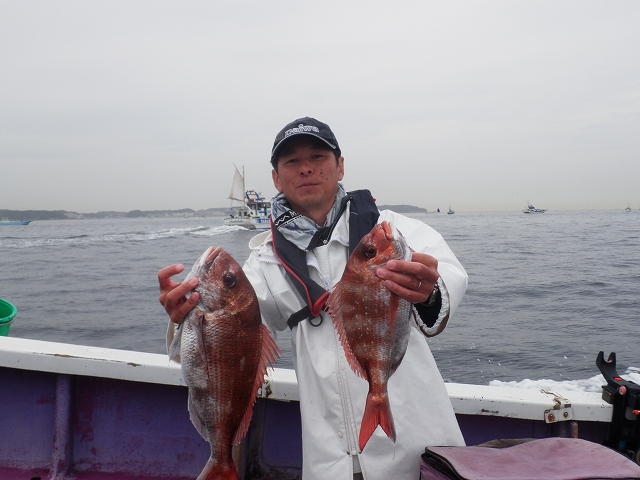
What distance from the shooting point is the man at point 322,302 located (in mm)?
2379

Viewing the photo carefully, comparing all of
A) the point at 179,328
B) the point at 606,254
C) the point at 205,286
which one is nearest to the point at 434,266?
the point at 205,286

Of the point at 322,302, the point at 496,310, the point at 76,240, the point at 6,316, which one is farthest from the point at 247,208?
the point at 322,302

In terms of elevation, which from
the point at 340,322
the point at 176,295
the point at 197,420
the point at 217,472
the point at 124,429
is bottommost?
the point at 124,429

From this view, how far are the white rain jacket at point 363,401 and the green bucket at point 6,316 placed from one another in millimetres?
3653

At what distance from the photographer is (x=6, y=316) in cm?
516

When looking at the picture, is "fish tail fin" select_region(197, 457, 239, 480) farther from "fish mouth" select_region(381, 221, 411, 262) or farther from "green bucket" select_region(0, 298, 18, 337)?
"green bucket" select_region(0, 298, 18, 337)

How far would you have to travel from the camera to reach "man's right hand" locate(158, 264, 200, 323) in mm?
2062

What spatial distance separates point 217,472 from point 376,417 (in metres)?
0.74

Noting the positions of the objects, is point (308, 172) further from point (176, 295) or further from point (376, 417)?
point (376, 417)

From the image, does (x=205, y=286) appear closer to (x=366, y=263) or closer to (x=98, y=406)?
(x=366, y=263)

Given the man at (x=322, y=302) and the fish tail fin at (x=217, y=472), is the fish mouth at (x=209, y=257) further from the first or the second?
the fish tail fin at (x=217, y=472)

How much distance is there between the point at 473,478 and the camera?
2287 millimetres

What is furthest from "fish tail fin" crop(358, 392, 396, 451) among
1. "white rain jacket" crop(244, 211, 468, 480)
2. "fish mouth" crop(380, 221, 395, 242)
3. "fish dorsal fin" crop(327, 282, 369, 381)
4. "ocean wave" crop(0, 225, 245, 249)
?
"ocean wave" crop(0, 225, 245, 249)

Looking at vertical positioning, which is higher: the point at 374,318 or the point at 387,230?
the point at 387,230
